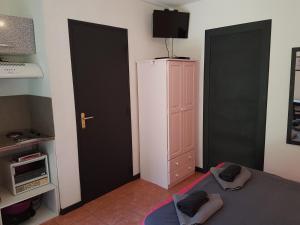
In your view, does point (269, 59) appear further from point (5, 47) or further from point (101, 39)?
point (5, 47)

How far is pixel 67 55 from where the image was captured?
243 centimetres

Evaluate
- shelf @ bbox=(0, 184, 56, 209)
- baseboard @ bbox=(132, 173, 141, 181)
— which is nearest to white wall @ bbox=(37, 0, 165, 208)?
shelf @ bbox=(0, 184, 56, 209)

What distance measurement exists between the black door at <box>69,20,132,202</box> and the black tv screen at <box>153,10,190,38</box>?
545 mm

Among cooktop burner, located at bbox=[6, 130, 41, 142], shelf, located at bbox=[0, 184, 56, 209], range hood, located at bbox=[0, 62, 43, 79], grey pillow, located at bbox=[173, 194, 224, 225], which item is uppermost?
range hood, located at bbox=[0, 62, 43, 79]

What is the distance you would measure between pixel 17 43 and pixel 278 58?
2.79 m

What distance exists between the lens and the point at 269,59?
270 centimetres

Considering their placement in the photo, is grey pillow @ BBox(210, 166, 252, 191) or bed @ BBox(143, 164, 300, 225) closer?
bed @ BBox(143, 164, 300, 225)

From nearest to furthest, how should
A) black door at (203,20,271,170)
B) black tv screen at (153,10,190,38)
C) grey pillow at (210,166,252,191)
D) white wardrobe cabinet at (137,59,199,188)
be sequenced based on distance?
grey pillow at (210,166,252,191)
black door at (203,20,271,170)
white wardrobe cabinet at (137,59,199,188)
black tv screen at (153,10,190,38)

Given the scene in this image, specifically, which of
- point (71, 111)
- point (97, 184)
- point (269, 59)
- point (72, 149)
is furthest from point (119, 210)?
point (269, 59)

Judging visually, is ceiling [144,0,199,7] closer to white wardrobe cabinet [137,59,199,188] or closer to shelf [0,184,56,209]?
white wardrobe cabinet [137,59,199,188]

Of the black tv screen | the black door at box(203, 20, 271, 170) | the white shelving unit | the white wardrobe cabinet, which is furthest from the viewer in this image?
the black tv screen

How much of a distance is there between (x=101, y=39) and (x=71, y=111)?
0.93 meters

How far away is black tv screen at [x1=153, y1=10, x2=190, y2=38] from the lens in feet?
10.4

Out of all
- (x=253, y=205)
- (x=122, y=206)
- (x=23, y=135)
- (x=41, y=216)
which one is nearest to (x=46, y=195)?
(x=41, y=216)
